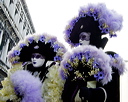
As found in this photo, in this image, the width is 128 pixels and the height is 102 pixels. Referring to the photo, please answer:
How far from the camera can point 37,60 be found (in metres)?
2.99

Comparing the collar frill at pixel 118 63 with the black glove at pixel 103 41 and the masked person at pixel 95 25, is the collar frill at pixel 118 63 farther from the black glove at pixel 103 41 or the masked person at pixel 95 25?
the black glove at pixel 103 41

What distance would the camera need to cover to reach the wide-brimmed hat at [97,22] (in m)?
2.30

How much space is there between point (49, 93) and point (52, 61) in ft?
2.50

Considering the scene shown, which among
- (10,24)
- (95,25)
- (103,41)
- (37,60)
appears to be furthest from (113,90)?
(10,24)

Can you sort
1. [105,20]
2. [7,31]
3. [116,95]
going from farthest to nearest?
[7,31]
[105,20]
[116,95]

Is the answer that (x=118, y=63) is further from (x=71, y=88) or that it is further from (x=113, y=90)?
(x=71, y=88)

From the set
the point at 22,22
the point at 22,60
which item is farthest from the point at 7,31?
the point at 22,60

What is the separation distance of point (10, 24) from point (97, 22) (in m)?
18.0

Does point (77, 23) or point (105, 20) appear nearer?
point (105, 20)

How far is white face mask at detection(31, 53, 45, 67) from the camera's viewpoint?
2.98 metres

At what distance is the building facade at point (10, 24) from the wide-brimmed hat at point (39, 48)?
45.2 feet

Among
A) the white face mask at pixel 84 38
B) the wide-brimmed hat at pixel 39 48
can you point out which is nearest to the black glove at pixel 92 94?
the white face mask at pixel 84 38

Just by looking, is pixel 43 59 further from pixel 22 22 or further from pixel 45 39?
pixel 22 22

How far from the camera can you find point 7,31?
1933cm
